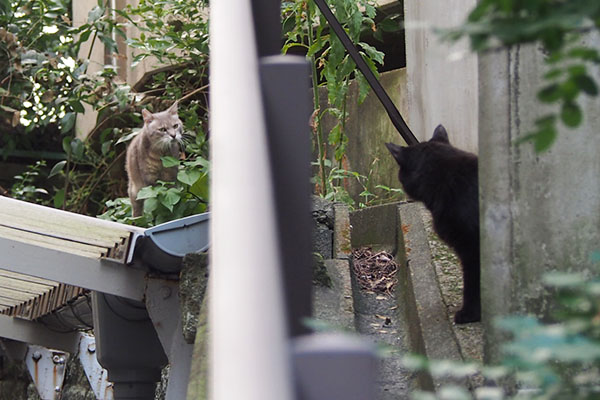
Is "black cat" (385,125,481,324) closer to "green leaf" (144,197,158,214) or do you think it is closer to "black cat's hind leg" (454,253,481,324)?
A: "black cat's hind leg" (454,253,481,324)

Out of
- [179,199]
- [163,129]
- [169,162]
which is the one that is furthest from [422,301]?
[163,129]

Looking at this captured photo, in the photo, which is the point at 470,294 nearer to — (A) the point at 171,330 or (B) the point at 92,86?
(A) the point at 171,330

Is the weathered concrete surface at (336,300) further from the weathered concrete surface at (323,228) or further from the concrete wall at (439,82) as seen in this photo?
the concrete wall at (439,82)

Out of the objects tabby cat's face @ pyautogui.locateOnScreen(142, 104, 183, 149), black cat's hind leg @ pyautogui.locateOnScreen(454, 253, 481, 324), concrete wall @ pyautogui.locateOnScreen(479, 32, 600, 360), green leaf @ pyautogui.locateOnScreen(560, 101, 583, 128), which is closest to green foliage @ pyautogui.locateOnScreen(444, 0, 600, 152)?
green leaf @ pyautogui.locateOnScreen(560, 101, 583, 128)

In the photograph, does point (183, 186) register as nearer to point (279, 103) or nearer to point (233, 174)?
point (279, 103)

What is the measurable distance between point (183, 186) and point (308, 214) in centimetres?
334

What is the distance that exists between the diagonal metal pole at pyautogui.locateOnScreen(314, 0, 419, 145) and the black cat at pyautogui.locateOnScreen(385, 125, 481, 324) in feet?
0.80

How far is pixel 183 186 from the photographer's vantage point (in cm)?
438

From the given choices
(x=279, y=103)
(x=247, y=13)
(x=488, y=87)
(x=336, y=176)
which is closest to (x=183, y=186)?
(x=336, y=176)

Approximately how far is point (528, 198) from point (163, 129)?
412cm

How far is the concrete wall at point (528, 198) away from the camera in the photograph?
1.93 m

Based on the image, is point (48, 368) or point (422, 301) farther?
point (48, 368)

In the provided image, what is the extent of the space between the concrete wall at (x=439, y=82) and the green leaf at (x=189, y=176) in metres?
1.24

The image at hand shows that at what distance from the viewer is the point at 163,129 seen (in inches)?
227
